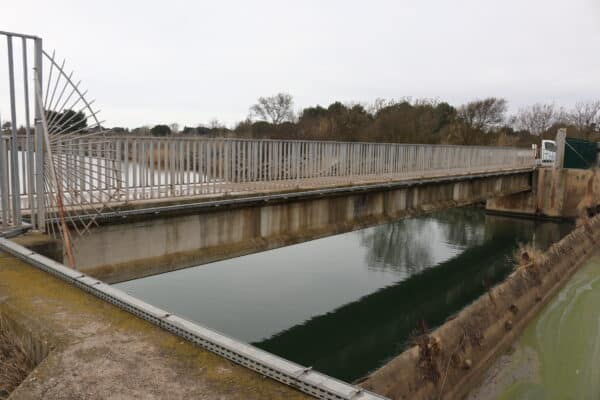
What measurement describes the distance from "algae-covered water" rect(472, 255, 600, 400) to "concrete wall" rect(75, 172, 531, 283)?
5830 millimetres

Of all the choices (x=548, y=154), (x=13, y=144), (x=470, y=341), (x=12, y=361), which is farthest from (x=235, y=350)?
(x=548, y=154)

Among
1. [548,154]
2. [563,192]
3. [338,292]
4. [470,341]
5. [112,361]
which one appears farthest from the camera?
[548,154]

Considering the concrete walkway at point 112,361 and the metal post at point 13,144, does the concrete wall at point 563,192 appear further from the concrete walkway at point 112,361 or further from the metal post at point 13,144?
the concrete walkway at point 112,361

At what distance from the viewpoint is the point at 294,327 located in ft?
47.7

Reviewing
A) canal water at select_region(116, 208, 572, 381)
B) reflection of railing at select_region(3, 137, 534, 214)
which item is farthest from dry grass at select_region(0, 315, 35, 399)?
canal water at select_region(116, 208, 572, 381)

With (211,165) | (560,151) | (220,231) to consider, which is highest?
(560,151)

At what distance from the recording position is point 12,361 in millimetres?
3992

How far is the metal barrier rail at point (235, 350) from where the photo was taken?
331 cm

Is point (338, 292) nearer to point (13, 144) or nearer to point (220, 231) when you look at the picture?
point (220, 231)

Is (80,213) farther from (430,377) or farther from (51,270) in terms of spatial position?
(430,377)

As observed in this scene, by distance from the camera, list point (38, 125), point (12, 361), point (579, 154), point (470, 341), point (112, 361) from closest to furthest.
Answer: point (112, 361) < point (12, 361) < point (38, 125) < point (470, 341) < point (579, 154)

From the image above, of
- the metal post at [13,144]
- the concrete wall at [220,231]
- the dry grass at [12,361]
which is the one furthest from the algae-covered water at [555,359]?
the metal post at [13,144]

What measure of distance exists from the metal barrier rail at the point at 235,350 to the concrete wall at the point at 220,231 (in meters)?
3.24

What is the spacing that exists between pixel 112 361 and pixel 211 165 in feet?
31.0
